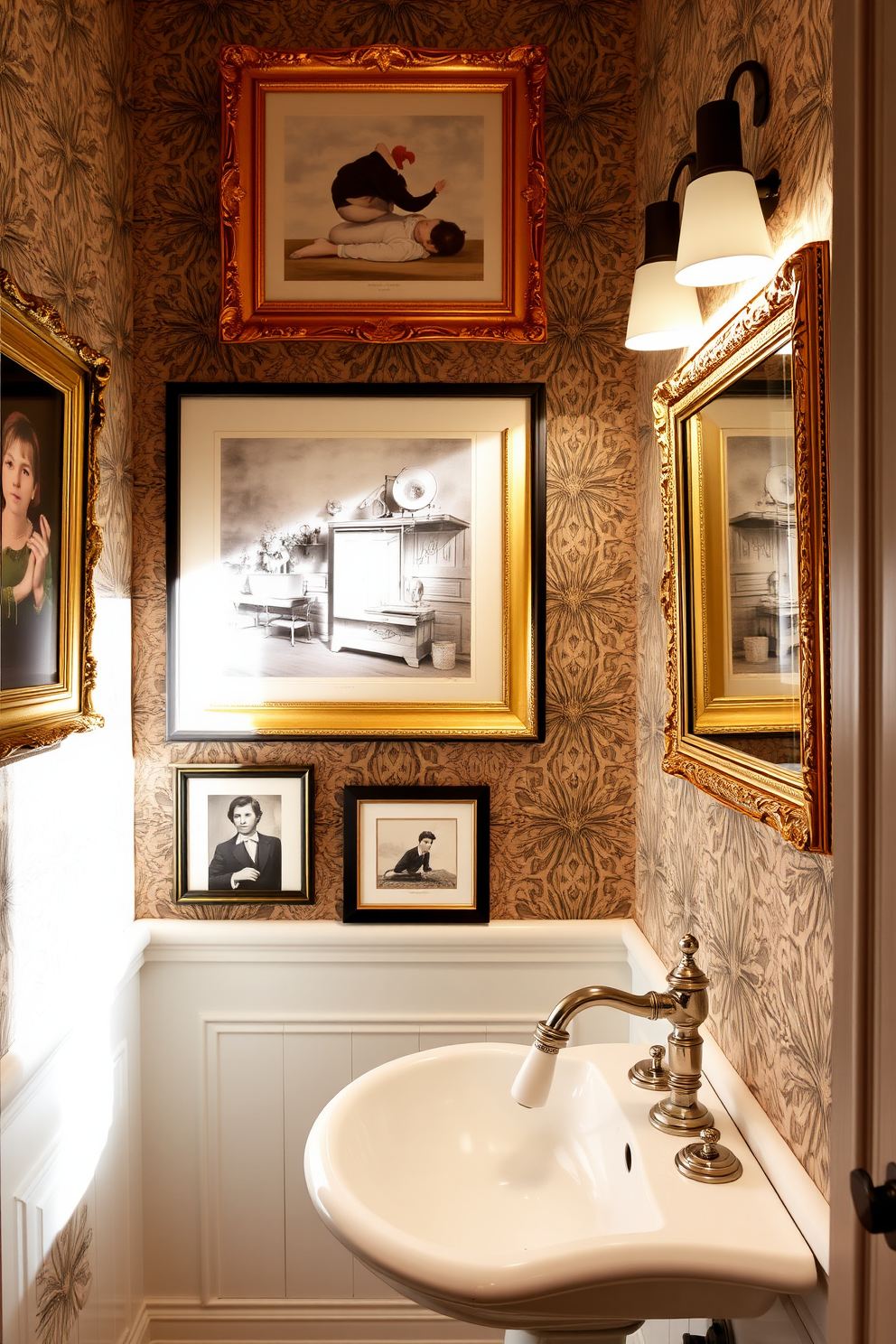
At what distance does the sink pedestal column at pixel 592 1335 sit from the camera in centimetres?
104

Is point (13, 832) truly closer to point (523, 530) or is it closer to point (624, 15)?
point (523, 530)

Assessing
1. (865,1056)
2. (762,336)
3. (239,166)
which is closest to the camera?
(865,1056)

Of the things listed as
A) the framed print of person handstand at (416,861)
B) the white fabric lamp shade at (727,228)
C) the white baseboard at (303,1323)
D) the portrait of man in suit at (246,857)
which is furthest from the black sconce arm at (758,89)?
the white baseboard at (303,1323)

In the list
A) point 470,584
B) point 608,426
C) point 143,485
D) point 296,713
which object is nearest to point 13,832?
point 296,713

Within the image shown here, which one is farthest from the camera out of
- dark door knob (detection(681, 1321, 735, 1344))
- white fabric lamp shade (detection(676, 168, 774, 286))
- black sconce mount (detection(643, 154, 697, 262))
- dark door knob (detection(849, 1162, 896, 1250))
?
black sconce mount (detection(643, 154, 697, 262))

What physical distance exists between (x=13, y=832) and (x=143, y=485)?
84 cm

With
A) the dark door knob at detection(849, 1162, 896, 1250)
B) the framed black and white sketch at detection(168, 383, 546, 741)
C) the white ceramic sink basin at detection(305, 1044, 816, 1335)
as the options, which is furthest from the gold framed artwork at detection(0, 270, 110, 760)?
the dark door knob at detection(849, 1162, 896, 1250)

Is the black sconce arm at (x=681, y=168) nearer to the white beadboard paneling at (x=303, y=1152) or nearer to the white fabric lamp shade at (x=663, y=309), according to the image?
the white fabric lamp shade at (x=663, y=309)

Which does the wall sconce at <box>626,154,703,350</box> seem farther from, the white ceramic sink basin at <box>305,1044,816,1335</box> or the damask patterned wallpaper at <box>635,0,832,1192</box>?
the white ceramic sink basin at <box>305,1044,816,1335</box>

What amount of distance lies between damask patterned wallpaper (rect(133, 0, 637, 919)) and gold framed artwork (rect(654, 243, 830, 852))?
0.41m

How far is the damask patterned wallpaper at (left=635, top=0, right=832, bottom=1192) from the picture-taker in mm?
989

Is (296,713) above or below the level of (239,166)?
below

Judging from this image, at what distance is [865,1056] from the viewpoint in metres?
0.75

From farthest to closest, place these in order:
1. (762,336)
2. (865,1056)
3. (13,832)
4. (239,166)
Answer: (239,166)
(13,832)
(762,336)
(865,1056)
